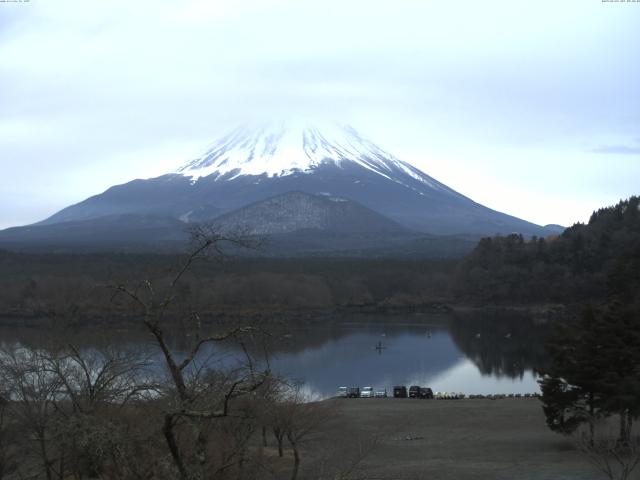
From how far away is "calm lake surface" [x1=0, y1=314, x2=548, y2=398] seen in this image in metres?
25.8

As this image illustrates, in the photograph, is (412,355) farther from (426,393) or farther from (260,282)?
(260,282)

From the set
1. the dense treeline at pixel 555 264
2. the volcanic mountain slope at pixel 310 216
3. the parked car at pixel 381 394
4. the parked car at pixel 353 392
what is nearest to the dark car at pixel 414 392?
the parked car at pixel 381 394

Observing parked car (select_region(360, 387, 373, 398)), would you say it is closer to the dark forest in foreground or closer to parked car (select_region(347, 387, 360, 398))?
parked car (select_region(347, 387, 360, 398))

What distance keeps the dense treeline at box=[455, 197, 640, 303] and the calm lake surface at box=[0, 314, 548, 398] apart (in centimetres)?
862

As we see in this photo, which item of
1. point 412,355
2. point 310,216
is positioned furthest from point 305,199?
point 412,355

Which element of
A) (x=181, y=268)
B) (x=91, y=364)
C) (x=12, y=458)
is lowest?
(x=12, y=458)

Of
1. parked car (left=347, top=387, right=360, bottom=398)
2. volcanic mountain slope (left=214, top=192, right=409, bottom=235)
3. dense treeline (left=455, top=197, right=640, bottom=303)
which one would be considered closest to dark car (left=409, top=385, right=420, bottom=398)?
parked car (left=347, top=387, right=360, bottom=398)

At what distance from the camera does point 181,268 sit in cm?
445

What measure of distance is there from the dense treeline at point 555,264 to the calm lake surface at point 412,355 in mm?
8622

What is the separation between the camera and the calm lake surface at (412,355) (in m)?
25.8

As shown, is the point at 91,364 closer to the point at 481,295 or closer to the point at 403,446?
the point at 403,446

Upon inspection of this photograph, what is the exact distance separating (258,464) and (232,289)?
45.2 m

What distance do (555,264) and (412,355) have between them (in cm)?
2586

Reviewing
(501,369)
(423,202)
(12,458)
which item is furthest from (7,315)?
(423,202)
